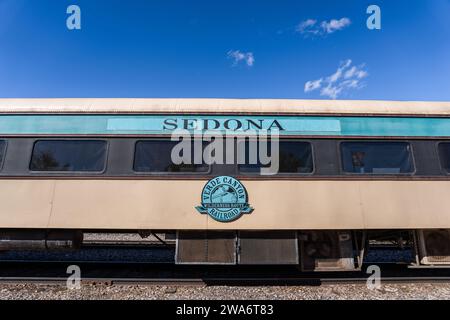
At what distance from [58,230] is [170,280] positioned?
2336mm

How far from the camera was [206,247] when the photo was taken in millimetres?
5043

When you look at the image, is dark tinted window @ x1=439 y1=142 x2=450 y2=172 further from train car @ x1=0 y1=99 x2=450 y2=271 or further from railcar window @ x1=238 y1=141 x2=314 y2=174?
railcar window @ x1=238 y1=141 x2=314 y2=174

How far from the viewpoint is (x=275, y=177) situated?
5.06 metres

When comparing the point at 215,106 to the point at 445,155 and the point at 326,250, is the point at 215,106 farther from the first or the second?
the point at 445,155

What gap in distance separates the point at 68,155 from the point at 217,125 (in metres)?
2.92

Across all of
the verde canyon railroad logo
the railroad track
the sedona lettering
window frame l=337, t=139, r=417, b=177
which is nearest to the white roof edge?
the sedona lettering

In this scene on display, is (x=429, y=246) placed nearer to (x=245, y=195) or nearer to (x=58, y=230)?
(x=245, y=195)

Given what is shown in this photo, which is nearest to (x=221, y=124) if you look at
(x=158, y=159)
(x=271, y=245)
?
(x=158, y=159)

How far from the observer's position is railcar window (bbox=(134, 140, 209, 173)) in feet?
16.8

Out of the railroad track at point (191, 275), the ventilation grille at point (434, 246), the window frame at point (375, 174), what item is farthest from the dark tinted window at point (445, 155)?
the railroad track at point (191, 275)

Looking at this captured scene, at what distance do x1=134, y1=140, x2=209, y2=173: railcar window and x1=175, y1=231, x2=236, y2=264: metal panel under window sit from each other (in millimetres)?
1205

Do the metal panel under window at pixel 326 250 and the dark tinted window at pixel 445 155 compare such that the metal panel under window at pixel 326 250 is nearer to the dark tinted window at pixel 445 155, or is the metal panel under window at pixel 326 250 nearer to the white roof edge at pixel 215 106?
the dark tinted window at pixel 445 155

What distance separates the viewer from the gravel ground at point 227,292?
4703mm
